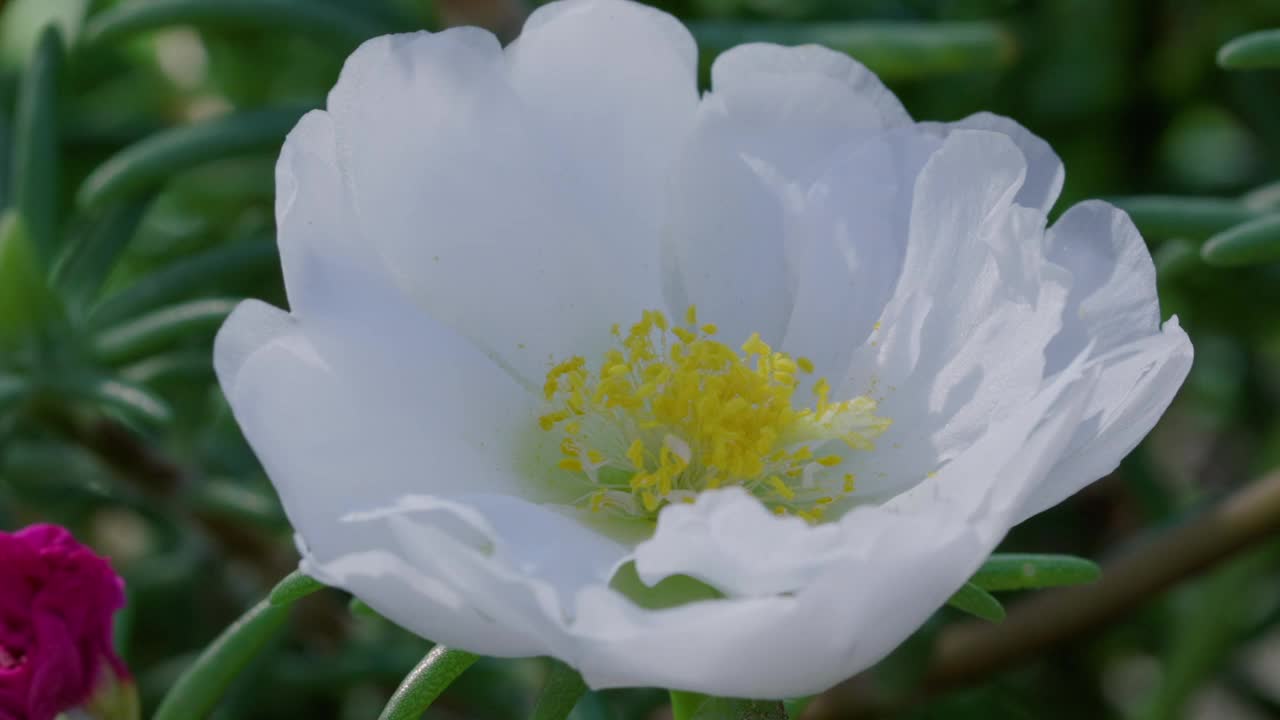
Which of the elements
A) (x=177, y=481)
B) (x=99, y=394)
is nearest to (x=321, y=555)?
(x=99, y=394)

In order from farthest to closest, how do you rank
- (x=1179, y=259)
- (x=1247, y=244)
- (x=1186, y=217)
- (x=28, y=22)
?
1. (x=28, y=22)
2. (x=1179, y=259)
3. (x=1186, y=217)
4. (x=1247, y=244)

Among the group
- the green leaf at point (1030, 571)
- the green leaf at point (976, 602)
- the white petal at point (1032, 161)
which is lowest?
the green leaf at point (1030, 571)

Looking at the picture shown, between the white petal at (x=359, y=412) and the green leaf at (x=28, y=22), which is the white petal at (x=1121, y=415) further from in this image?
the green leaf at (x=28, y=22)

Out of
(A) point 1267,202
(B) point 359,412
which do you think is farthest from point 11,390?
(A) point 1267,202

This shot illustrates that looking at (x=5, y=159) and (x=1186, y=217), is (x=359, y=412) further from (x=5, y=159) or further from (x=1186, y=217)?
(x=5, y=159)

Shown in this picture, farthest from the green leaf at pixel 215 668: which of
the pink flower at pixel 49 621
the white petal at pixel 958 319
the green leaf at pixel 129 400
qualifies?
the white petal at pixel 958 319

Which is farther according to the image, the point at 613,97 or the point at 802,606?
the point at 613,97
